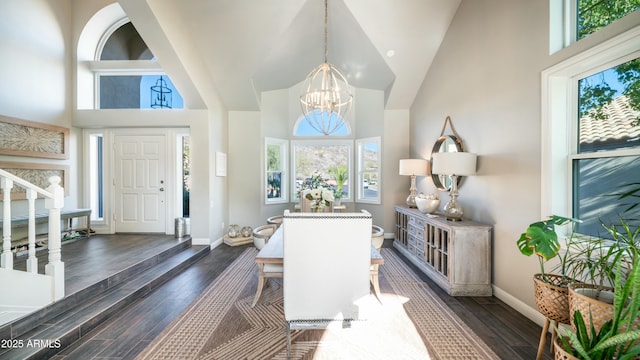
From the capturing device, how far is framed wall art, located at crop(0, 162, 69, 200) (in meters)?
3.64

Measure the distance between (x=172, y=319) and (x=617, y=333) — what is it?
10.0 ft

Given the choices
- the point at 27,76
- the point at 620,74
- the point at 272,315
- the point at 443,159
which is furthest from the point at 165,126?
the point at 620,74

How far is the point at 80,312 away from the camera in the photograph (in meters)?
2.31

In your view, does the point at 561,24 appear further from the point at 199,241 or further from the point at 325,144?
the point at 199,241

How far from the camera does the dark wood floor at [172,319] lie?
1.95m

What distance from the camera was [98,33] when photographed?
4.84m

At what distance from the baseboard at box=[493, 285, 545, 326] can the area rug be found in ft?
2.09

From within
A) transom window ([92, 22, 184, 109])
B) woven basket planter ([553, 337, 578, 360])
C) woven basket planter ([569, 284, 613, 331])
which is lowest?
woven basket planter ([553, 337, 578, 360])

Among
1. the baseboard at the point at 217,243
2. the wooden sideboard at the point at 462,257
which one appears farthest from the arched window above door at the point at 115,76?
the wooden sideboard at the point at 462,257

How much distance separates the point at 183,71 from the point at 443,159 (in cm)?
390

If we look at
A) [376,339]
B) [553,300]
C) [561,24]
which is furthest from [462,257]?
[561,24]

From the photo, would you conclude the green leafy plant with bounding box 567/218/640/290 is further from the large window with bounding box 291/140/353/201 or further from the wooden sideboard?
the large window with bounding box 291/140/353/201

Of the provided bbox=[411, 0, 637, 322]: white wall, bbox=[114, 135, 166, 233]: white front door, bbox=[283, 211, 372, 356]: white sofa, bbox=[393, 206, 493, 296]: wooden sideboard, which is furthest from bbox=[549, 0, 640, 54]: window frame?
bbox=[114, 135, 166, 233]: white front door

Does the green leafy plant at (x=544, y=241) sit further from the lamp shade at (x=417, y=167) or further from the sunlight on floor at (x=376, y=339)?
the lamp shade at (x=417, y=167)
